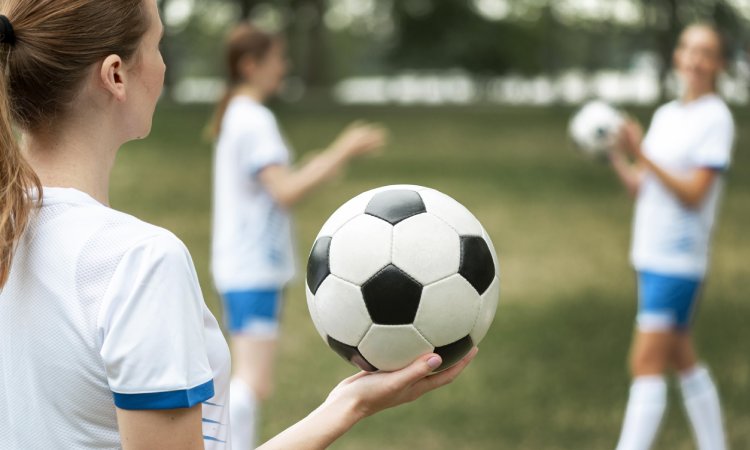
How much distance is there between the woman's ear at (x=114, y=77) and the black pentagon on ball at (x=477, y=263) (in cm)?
82

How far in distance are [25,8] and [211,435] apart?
0.82m

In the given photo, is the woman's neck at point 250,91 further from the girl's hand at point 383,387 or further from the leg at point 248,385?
the girl's hand at point 383,387

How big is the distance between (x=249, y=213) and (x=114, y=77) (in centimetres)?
333

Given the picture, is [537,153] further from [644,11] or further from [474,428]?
[644,11]

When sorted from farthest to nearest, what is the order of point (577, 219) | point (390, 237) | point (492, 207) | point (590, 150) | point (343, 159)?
point (492, 207), point (577, 219), point (590, 150), point (343, 159), point (390, 237)

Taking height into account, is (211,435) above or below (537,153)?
above

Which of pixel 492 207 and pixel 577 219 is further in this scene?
pixel 492 207

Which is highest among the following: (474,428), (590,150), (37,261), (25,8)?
(25,8)

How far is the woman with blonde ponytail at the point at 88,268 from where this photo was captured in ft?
4.99

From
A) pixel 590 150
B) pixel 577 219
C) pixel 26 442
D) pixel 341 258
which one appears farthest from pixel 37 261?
pixel 577 219

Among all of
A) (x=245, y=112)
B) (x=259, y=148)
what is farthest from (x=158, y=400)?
(x=245, y=112)

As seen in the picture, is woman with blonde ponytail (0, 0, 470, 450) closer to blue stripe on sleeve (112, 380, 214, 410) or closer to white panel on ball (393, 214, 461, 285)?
blue stripe on sleeve (112, 380, 214, 410)

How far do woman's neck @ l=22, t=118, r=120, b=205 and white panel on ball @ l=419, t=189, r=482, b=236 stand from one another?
760 millimetres

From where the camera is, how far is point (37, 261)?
5.28ft
